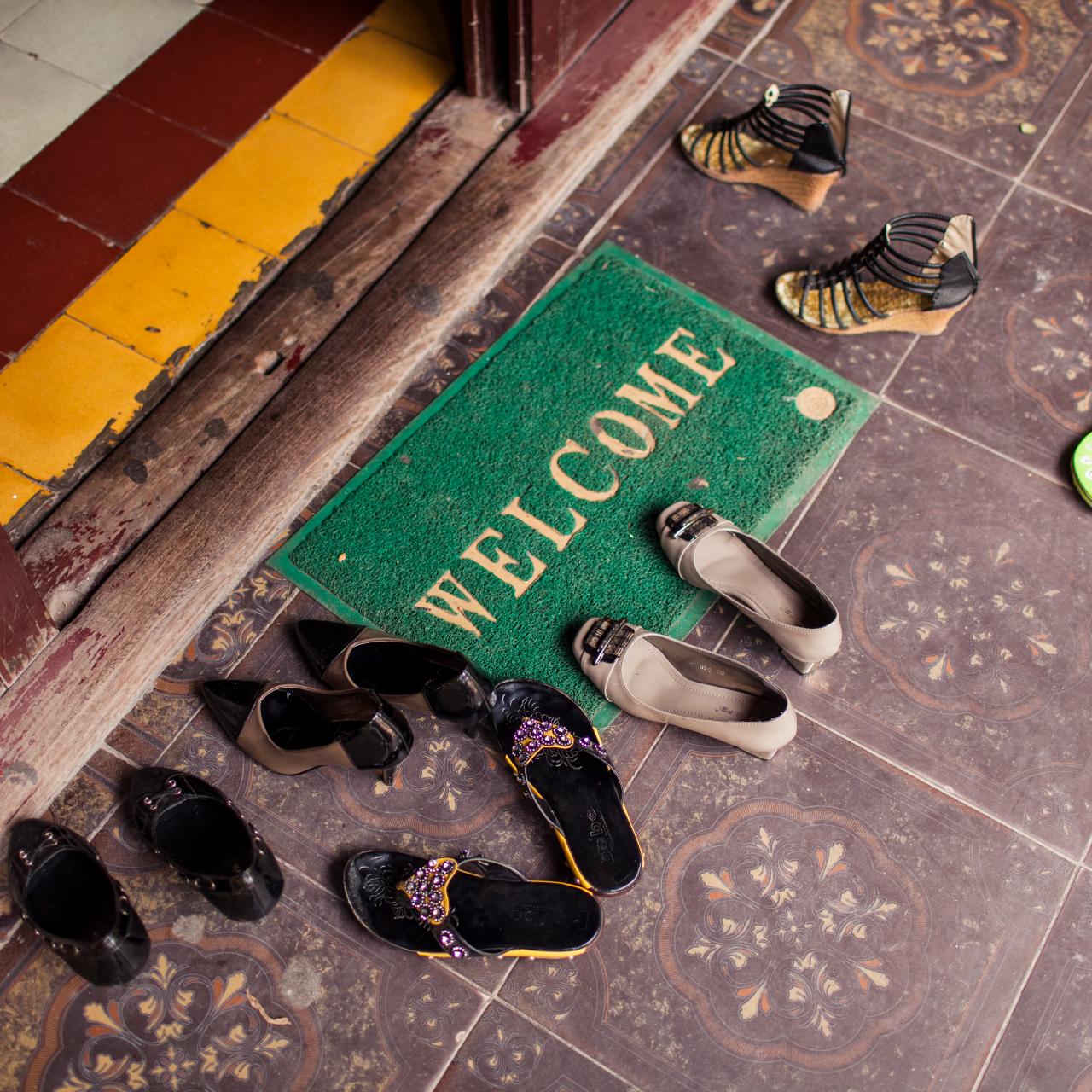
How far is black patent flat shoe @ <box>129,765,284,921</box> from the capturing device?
1.48 metres

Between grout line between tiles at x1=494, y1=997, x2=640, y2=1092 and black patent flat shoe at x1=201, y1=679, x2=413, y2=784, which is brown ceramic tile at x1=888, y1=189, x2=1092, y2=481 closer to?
black patent flat shoe at x1=201, y1=679, x2=413, y2=784

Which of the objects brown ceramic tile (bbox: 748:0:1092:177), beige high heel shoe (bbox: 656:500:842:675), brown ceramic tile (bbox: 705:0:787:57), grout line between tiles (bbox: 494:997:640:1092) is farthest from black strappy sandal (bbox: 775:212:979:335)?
grout line between tiles (bbox: 494:997:640:1092)

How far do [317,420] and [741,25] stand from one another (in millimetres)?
1444

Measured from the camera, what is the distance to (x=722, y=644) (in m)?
1.77

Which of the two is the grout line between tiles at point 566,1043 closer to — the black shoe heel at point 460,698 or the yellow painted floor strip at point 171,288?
the black shoe heel at point 460,698

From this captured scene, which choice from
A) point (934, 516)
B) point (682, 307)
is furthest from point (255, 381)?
point (934, 516)

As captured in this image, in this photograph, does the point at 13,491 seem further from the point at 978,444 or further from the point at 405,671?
the point at 978,444

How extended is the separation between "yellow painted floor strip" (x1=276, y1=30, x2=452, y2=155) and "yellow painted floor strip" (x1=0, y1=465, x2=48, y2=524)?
0.97 m

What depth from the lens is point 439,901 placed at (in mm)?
1519

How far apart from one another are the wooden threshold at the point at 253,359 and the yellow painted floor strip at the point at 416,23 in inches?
8.4

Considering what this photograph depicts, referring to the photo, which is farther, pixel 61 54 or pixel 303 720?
pixel 61 54

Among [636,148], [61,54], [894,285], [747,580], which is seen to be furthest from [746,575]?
[61,54]

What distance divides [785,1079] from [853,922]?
25 cm

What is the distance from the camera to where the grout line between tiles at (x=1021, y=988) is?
1.50 metres
